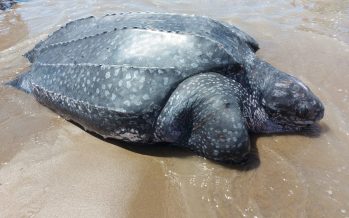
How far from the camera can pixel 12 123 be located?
3.35 metres

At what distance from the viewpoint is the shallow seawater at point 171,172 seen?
7.74 ft

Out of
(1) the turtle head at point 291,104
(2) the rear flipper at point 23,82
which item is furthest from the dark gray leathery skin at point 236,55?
(2) the rear flipper at point 23,82

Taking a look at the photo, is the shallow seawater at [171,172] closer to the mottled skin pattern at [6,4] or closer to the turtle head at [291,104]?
the turtle head at [291,104]

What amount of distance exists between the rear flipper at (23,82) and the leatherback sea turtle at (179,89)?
0.57m

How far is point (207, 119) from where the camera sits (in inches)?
106

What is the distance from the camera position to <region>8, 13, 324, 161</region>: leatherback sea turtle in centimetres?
274

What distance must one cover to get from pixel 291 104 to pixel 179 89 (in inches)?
36.1

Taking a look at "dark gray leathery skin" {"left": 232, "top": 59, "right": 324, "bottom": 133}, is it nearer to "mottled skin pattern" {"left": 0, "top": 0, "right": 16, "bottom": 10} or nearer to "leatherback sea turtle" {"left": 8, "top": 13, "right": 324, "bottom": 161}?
"leatherback sea turtle" {"left": 8, "top": 13, "right": 324, "bottom": 161}

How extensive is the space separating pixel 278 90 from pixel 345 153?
2.27 feet

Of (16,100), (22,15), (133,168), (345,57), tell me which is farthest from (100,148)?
(22,15)

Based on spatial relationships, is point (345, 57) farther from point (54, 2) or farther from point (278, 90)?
point (54, 2)

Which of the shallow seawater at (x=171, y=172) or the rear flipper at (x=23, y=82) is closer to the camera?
the shallow seawater at (x=171, y=172)

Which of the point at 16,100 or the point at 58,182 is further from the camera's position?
the point at 16,100

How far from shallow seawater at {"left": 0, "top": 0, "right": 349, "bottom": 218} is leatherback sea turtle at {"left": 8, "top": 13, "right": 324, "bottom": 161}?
152mm
